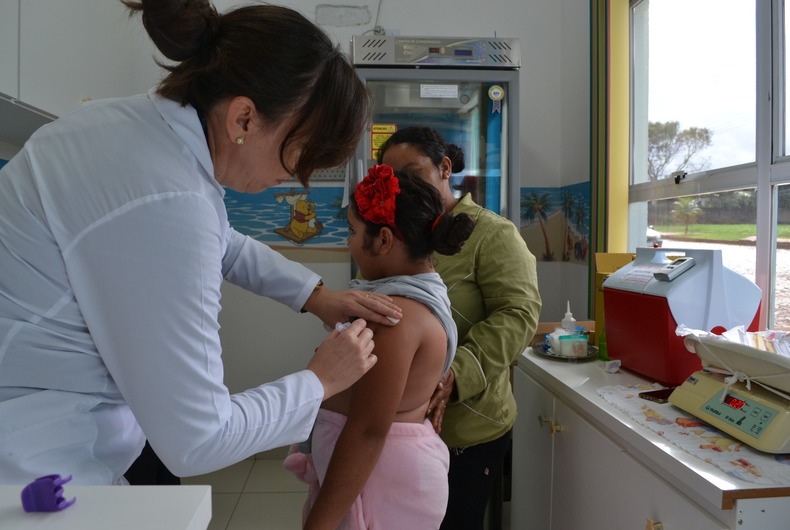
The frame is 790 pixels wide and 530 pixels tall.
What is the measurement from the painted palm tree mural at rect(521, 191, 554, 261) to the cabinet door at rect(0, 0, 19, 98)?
104 inches

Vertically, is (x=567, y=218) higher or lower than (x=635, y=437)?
higher

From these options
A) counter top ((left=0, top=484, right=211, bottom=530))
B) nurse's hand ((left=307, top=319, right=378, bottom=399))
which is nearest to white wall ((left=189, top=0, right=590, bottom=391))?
nurse's hand ((left=307, top=319, right=378, bottom=399))

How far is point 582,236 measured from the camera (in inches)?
125

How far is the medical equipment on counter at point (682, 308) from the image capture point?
1.58 metres

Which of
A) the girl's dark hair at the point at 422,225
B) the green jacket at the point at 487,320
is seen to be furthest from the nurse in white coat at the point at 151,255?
the green jacket at the point at 487,320

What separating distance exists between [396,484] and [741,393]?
0.80 m

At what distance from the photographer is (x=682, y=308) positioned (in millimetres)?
1574

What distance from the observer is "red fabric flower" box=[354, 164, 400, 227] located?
1.29m

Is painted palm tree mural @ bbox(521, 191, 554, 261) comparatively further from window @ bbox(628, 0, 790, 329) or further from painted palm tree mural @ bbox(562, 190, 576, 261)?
window @ bbox(628, 0, 790, 329)

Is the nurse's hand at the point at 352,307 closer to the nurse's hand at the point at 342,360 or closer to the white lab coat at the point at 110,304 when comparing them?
the nurse's hand at the point at 342,360

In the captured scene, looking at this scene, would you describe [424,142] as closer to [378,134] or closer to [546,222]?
[378,134]

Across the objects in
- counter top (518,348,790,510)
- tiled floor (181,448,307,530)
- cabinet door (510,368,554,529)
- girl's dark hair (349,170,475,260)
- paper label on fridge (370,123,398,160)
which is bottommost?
tiled floor (181,448,307,530)

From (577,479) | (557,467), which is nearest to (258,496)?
(557,467)

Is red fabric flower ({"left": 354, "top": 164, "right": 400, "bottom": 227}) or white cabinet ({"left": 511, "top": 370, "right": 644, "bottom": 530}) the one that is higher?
red fabric flower ({"left": 354, "top": 164, "right": 400, "bottom": 227})
